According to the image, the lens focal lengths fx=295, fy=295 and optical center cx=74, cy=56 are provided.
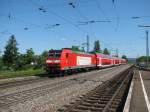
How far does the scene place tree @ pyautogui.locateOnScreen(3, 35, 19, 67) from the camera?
345 feet

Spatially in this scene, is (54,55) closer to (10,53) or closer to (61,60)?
(61,60)

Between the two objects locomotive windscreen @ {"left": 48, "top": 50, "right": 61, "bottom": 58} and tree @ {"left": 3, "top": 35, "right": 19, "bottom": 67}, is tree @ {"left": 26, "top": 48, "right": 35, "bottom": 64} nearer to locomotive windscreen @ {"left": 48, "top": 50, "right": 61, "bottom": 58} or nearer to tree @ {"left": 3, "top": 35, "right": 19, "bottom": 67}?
tree @ {"left": 3, "top": 35, "right": 19, "bottom": 67}

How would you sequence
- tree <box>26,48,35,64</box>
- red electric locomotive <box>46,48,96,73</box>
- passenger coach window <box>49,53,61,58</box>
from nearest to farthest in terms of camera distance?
red electric locomotive <box>46,48,96,73</box> < passenger coach window <box>49,53,61,58</box> < tree <box>26,48,35,64</box>

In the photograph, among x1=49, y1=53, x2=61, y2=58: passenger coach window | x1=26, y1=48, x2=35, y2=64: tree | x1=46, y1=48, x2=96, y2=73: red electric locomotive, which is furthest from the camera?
x1=26, y1=48, x2=35, y2=64: tree

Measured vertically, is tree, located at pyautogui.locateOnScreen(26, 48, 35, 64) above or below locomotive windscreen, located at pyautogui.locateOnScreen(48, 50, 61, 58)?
above

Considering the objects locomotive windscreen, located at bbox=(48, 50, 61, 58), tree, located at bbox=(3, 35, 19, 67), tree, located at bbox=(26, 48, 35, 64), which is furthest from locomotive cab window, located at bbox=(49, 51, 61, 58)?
tree, located at bbox=(3, 35, 19, 67)

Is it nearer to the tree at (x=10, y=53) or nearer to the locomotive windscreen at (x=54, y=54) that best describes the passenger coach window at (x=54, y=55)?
the locomotive windscreen at (x=54, y=54)

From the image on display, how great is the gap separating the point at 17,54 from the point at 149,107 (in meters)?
97.8

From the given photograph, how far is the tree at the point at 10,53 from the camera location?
105 meters

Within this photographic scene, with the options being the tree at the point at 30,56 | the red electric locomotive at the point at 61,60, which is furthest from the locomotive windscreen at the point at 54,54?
the tree at the point at 30,56

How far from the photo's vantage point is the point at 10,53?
351 feet

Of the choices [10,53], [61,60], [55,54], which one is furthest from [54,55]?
[10,53]

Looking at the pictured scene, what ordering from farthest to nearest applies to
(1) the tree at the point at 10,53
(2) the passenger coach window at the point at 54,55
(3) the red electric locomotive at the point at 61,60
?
(1) the tree at the point at 10,53 → (2) the passenger coach window at the point at 54,55 → (3) the red electric locomotive at the point at 61,60

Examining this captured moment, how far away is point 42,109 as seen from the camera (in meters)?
12.6
